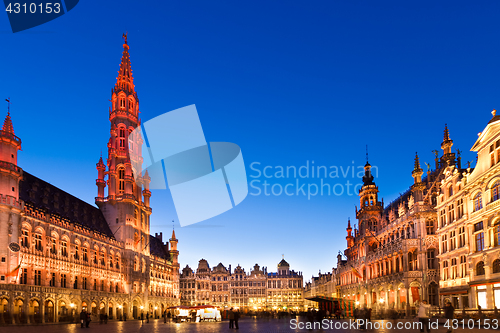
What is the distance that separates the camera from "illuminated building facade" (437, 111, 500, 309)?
40656 mm

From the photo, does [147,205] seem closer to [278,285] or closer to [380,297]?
[380,297]

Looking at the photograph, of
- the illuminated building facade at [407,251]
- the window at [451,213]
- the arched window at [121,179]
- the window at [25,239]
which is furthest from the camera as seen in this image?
the arched window at [121,179]

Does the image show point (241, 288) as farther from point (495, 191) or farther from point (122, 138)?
point (495, 191)

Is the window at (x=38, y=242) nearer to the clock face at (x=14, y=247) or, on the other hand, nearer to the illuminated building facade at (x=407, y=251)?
the clock face at (x=14, y=247)

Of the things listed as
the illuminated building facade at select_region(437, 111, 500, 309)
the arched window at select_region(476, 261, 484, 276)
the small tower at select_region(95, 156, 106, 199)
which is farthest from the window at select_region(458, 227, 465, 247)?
the small tower at select_region(95, 156, 106, 199)

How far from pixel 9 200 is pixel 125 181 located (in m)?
40.4

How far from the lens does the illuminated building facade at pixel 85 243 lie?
53.9 metres

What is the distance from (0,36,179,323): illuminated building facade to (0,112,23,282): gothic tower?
0.11m

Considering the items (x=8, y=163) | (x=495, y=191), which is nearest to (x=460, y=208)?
(x=495, y=191)

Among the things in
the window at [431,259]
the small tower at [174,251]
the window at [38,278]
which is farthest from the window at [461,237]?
the small tower at [174,251]

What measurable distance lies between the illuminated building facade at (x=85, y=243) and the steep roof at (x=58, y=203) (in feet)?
0.61

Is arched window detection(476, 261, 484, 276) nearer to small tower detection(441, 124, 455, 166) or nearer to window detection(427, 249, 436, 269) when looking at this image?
window detection(427, 249, 436, 269)

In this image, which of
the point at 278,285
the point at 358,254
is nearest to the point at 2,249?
the point at 358,254

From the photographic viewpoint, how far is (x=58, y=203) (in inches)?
2879
